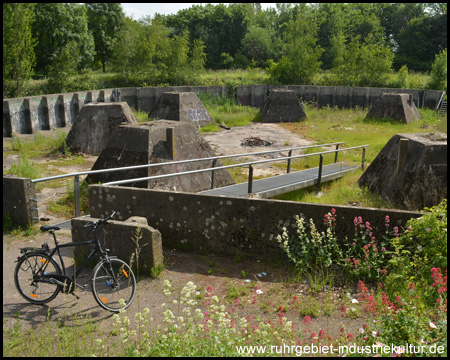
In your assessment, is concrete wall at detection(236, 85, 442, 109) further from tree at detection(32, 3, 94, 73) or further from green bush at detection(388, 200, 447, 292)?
green bush at detection(388, 200, 447, 292)

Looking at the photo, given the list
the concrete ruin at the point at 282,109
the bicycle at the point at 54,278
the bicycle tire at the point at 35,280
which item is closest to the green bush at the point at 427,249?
the bicycle at the point at 54,278

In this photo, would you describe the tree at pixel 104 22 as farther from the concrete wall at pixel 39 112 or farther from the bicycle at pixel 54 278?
the bicycle at pixel 54 278

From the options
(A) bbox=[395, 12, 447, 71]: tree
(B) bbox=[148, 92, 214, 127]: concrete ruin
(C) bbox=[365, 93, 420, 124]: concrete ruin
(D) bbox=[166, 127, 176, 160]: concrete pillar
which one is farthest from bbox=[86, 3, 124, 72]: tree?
(D) bbox=[166, 127, 176, 160]: concrete pillar

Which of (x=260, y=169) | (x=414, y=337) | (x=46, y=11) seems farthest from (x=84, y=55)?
(x=414, y=337)

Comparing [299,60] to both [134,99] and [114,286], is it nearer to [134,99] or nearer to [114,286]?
[134,99]

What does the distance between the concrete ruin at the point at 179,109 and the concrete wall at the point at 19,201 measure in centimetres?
1435

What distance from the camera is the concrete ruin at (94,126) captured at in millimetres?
16094

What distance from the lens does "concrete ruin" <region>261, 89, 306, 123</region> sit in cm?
2556

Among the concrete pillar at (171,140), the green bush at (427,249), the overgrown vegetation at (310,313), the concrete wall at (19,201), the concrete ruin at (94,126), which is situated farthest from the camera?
the concrete ruin at (94,126)

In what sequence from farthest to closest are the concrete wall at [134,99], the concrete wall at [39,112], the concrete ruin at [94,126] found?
the concrete wall at [134,99] → the concrete wall at [39,112] → the concrete ruin at [94,126]

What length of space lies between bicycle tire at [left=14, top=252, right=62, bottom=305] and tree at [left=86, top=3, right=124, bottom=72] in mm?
42943

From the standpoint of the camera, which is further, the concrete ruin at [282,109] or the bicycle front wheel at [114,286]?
the concrete ruin at [282,109]

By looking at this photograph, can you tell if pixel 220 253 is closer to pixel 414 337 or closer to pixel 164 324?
pixel 164 324

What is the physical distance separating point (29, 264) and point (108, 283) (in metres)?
0.88
